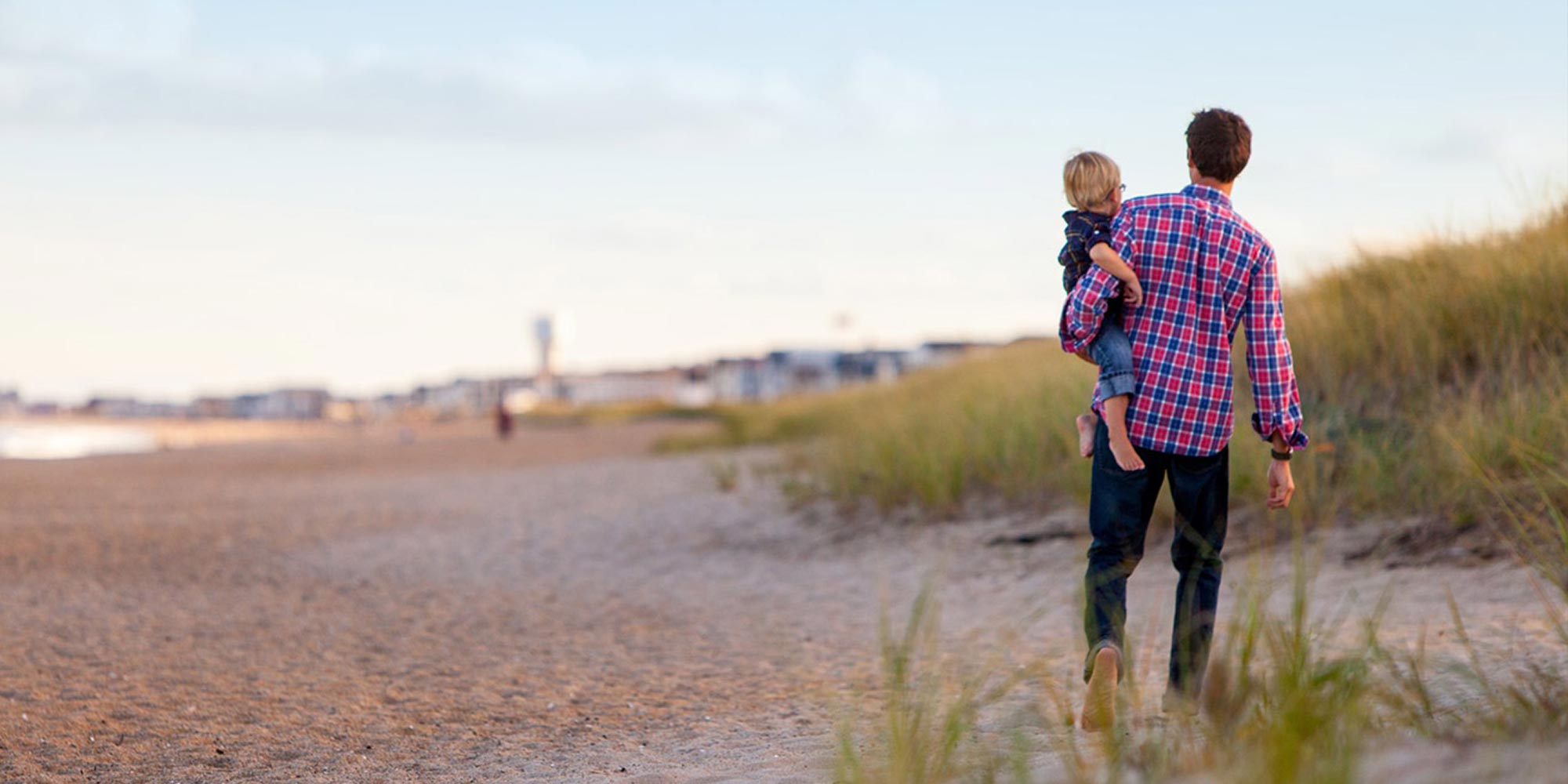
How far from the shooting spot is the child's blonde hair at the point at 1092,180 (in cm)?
349

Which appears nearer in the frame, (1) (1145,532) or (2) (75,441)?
(1) (1145,532)

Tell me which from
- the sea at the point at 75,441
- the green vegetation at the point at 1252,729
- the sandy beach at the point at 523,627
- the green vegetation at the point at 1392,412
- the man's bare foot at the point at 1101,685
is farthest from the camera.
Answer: the sea at the point at 75,441

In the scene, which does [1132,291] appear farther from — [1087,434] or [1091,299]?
[1087,434]

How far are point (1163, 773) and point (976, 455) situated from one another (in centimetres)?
723

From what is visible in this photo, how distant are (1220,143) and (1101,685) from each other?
4.87ft

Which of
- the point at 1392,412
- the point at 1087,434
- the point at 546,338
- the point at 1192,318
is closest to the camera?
the point at 1192,318

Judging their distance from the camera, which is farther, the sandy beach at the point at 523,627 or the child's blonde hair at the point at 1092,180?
the sandy beach at the point at 523,627

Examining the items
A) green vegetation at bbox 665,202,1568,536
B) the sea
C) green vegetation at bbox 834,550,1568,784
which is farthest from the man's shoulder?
the sea

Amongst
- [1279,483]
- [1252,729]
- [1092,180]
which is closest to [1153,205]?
[1092,180]

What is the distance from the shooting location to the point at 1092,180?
3488mm

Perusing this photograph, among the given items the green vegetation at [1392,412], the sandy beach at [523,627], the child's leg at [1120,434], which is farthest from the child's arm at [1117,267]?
the green vegetation at [1392,412]

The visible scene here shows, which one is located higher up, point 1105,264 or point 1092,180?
point 1092,180

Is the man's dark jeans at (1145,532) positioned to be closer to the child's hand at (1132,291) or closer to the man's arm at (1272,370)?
the man's arm at (1272,370)

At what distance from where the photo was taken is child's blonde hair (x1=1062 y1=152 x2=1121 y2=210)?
349 centimetres
